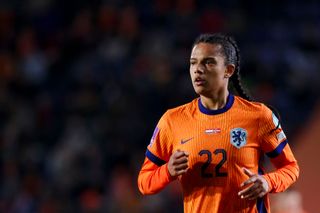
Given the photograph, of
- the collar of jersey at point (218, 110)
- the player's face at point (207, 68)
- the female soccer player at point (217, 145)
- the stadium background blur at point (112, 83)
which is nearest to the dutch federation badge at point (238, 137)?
the female soccer player at point (217, 145)

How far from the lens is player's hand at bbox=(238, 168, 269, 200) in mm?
4027

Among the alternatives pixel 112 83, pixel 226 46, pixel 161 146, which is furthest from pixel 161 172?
pixel 112 83

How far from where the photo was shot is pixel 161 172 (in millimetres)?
4305

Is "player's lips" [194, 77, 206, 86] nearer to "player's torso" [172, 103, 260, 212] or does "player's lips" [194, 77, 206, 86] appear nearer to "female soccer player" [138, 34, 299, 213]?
"female soccer player" [138, 34, 299, 213]

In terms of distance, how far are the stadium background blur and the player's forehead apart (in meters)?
3.56

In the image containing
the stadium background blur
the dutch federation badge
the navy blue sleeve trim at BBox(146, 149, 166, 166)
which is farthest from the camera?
the stadium background blur

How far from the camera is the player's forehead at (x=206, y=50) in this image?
14.3 ft

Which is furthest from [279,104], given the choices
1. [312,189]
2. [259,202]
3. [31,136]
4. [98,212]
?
[259,202]

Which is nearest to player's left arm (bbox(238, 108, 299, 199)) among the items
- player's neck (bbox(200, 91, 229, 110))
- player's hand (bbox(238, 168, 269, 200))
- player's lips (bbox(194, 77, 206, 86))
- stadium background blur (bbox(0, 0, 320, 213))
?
player's hand (bbox(238, 168, 269, 200))

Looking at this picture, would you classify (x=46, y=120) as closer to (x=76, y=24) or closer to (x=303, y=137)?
(x=76, y=24)

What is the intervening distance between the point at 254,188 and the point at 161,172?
1.75 feet

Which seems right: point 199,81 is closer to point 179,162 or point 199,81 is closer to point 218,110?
point 218,110

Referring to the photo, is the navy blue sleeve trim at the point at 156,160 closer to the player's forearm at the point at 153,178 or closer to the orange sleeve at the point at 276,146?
the player's forearm at the point at 153,178

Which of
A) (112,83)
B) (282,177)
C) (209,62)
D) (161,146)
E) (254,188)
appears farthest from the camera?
(112,83)
